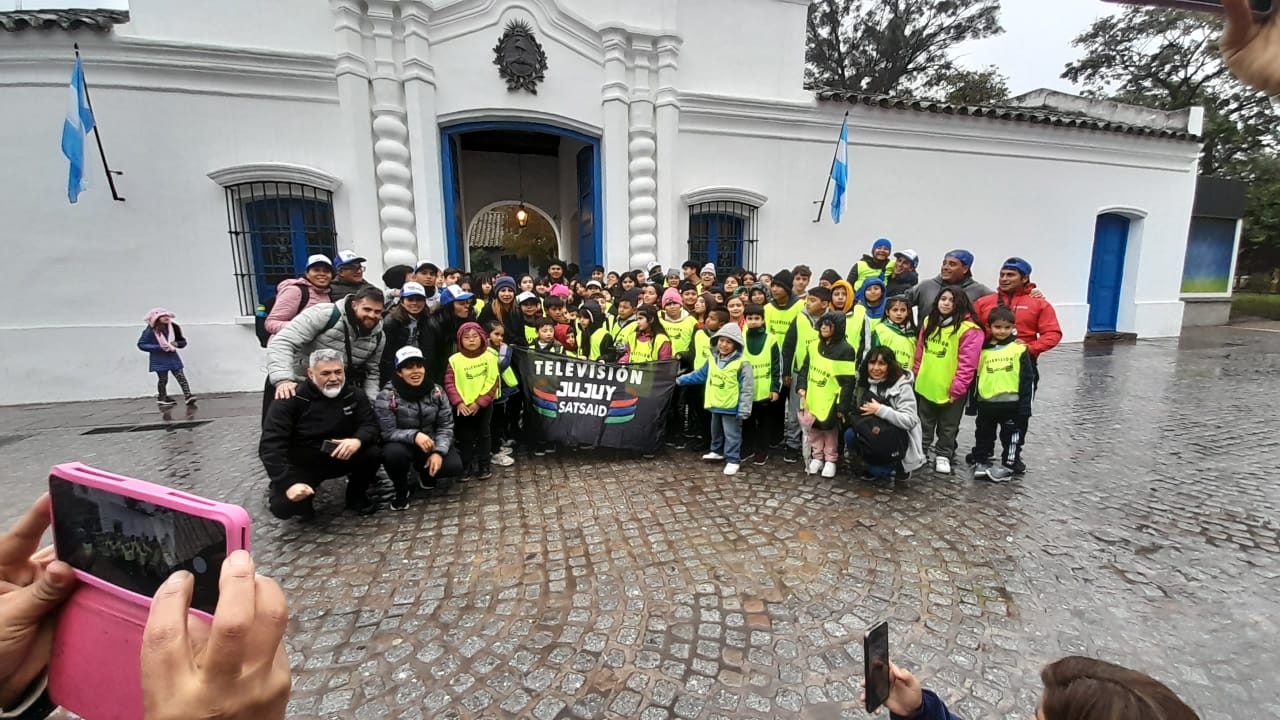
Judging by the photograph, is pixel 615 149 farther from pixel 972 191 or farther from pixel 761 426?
pixel 972 191

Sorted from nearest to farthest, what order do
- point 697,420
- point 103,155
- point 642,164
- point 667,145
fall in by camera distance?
1. point 697,420
2. point 103,155
3. point 642,164
4. point 667,145

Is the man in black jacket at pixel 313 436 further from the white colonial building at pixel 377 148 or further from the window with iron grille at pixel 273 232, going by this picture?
the window with iron grille at pixel 273 232

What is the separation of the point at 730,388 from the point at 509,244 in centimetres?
1418

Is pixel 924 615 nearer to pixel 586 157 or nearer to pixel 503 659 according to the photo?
pixel 503 659

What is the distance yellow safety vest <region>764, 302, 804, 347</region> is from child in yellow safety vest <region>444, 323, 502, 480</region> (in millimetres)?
2694

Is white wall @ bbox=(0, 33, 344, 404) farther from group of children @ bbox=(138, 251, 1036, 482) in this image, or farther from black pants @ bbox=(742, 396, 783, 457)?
black pants @ bbox=(742, 396, 783, 457)

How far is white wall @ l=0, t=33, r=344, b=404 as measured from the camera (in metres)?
7.02

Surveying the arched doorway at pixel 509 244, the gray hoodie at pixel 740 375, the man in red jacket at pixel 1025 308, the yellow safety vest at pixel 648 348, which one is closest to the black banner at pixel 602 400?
the yellow safety vest at pixel 648 348

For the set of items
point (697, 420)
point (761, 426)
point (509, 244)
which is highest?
point (509, 244)

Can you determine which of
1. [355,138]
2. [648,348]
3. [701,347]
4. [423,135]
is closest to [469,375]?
[648,348]

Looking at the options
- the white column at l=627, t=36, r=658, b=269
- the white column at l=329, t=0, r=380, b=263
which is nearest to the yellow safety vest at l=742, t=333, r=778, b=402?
the white column at l=627, t=36, r=658, b=269

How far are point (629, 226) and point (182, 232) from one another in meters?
6.37

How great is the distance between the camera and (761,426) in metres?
4.98

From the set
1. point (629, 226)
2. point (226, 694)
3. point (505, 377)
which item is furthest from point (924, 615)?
point (629, 226)
